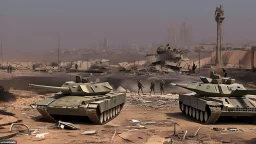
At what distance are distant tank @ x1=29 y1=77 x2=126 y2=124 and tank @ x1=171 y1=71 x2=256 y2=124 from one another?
13.2ft

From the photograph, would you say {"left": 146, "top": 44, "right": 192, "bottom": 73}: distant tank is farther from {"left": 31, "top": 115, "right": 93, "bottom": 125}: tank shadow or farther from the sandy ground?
{"left": 31, "top": 115, "right": 93, "bottom": 125}: tank shadow

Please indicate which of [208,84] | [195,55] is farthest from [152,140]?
[195,55]

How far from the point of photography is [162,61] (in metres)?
68.1

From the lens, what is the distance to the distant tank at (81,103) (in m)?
15.8

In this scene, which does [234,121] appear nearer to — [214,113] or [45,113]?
[214,113]

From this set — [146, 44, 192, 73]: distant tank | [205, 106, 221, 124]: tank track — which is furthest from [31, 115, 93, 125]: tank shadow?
[146, 44, 192, 73]: distant tank

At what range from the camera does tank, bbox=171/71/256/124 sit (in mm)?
16281

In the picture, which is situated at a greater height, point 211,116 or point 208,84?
point 208,84

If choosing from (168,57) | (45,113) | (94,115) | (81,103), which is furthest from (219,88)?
(168,57)

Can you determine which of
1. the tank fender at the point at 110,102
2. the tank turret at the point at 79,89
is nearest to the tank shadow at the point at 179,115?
the tank fender at the point at 110,102

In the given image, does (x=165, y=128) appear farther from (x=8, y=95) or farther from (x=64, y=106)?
(x=8, y=95)

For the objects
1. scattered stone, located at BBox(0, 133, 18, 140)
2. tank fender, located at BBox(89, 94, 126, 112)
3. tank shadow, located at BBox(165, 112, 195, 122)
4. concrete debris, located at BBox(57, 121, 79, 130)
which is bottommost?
tank shadow, located at BBox(165, 112, 195, 122)

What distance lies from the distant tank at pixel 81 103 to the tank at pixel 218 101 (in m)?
4.02

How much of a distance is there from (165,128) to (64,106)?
14.4 ft
